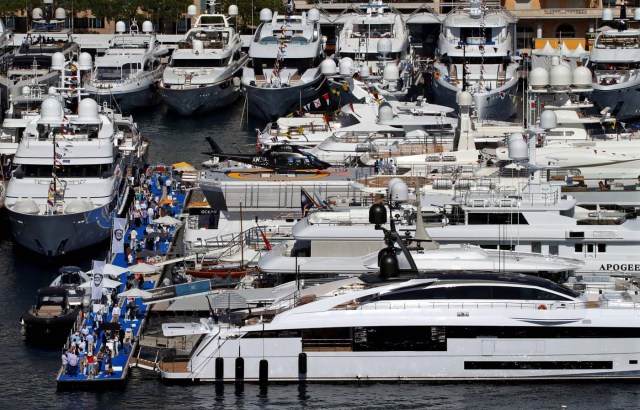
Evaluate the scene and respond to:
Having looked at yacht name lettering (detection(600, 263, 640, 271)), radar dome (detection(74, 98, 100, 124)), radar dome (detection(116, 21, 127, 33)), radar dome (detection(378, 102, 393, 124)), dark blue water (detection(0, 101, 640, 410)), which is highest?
radar dome (detection(116, 21, 127, 33))

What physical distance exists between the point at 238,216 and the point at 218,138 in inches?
1059

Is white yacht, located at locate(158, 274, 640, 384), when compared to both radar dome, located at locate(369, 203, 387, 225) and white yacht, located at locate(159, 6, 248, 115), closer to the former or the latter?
radar dome, located at locate(369, 203, 387, 225)

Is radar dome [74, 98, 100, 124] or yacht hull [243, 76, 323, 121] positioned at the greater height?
radar dome [74, 98, 100, 124]

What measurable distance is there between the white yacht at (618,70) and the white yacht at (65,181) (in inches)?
1124

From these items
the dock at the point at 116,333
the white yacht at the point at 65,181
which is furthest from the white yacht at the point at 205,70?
the dock at the point at 116,333

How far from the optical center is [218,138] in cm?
9012

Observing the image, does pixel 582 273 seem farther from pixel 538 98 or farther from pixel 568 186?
pixel 538 98

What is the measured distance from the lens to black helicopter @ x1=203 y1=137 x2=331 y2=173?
66750 mm

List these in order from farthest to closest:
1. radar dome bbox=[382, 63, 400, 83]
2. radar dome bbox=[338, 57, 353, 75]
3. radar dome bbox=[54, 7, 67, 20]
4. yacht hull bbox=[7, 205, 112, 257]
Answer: radar dome bbox=[54, 7, 67, 20] < radar dome bbox=[338, 57, 353, 75] < radar dome bbox=[382, 63, 400, 83] < yacht hull bbox=[7, 205, 112, 257]

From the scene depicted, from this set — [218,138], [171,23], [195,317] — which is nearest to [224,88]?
[218,138]

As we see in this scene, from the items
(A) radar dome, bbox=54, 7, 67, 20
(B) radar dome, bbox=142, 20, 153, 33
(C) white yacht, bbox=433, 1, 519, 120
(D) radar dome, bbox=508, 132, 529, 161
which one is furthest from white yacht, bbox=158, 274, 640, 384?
(A) radar dome, bbox=54, 7, 67, 20

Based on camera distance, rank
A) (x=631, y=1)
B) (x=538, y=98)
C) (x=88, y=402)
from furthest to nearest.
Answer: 1. (x=631, y=1)
2. (x=538, y=98)
3. (x=88, y=402)

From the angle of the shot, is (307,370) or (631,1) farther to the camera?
(631,1)

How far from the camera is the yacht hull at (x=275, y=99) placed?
95438 millimetres
